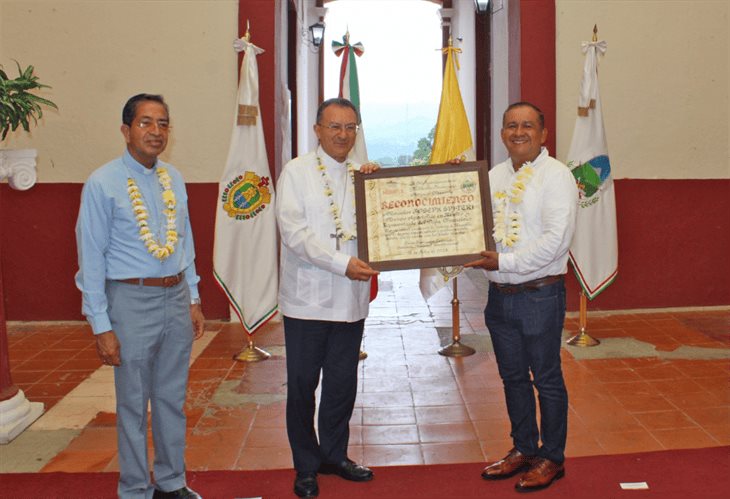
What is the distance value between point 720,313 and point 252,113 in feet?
15.0

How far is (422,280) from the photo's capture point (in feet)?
29.8

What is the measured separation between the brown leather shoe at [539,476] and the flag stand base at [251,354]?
2747 mm

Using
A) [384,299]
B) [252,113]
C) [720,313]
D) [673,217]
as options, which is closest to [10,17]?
[252,113]

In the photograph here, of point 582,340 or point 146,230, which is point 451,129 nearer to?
point 582,340

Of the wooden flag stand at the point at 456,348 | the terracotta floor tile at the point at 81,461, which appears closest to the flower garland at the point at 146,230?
the terracotta floor tile at the point at 81,461

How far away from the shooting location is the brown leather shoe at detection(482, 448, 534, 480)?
134 inches

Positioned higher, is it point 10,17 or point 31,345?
point 10,17

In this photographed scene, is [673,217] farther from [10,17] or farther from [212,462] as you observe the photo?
[10,17]

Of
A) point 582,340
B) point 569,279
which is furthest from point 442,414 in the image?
point 569,279

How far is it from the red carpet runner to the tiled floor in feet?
0.43

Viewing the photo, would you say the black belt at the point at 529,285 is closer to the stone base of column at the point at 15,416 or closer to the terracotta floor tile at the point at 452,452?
the terracotta floor tile at the point at 452,452

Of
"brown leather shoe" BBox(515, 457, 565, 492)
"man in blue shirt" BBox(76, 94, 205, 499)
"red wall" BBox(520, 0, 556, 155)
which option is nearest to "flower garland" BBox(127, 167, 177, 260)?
"man in blue shirt" BBox(76, 94, 205, 499)

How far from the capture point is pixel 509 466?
11.2 ft

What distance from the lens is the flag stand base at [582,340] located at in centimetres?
582
